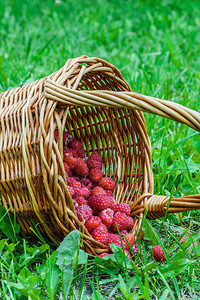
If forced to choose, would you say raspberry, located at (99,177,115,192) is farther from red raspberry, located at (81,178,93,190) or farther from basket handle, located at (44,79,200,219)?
basket handle, located at (44,79,200,219)

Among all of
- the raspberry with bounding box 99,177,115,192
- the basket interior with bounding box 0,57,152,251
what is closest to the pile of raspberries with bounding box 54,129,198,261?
the raspberry with bounding box 99,177,115,192

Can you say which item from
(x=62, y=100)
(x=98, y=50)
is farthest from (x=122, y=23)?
(x=62, y=100)

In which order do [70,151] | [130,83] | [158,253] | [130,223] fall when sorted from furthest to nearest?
1. [130,83]
2. [70,151]
3. [130,223]
4. [158,253]

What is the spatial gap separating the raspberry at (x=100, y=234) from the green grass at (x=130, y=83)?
0.06 m

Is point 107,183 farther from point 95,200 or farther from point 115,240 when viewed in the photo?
point 115,240

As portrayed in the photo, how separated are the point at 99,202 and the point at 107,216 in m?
0.05

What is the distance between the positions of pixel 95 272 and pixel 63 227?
5.9 inches

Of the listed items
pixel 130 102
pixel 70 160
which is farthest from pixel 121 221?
pixel 130 102

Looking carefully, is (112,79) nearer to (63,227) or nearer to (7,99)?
(7,99)

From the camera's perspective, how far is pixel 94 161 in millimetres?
1154

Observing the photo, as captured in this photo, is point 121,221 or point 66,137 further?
point 66,137

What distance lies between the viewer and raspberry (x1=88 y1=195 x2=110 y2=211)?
3.31 ft

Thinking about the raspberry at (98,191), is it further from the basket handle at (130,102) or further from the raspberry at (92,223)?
the basket handle at (130,102)

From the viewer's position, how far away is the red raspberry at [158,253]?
0.88 metres
